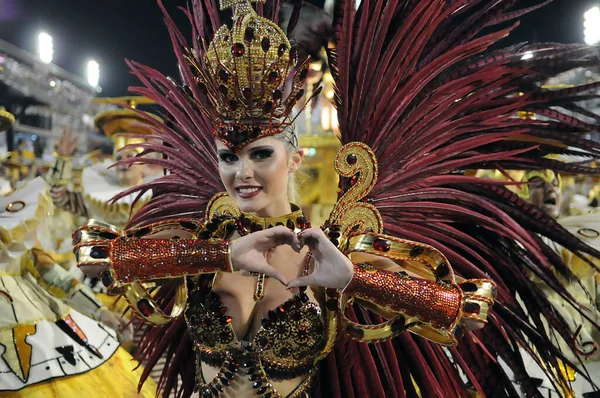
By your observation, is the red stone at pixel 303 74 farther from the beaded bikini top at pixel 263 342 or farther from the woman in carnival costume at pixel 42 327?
the woman in carnival costume at pixel 42 327

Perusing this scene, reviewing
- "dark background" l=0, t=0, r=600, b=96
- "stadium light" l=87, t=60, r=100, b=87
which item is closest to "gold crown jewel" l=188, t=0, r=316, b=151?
"dark background" l=0, t=0, r=600, b=96

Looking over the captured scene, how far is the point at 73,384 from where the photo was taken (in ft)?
6.16

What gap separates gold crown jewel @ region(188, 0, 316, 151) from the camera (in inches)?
39.0

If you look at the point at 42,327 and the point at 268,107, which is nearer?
the point at 268,107

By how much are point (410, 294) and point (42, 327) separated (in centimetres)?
169

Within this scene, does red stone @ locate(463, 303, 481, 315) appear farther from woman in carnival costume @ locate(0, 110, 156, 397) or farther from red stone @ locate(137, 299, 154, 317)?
woman in carnival costume @ locate(0, 110, 156, 397)

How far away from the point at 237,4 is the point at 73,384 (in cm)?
156

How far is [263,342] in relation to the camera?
103cm

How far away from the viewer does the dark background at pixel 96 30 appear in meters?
2.50

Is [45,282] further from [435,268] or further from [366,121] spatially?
[435,268]

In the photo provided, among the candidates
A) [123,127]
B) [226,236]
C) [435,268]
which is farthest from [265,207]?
[123,127]

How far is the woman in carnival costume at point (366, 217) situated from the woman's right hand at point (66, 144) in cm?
272

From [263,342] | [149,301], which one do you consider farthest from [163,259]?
[263,342]

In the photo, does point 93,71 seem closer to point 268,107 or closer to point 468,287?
point 268,107
